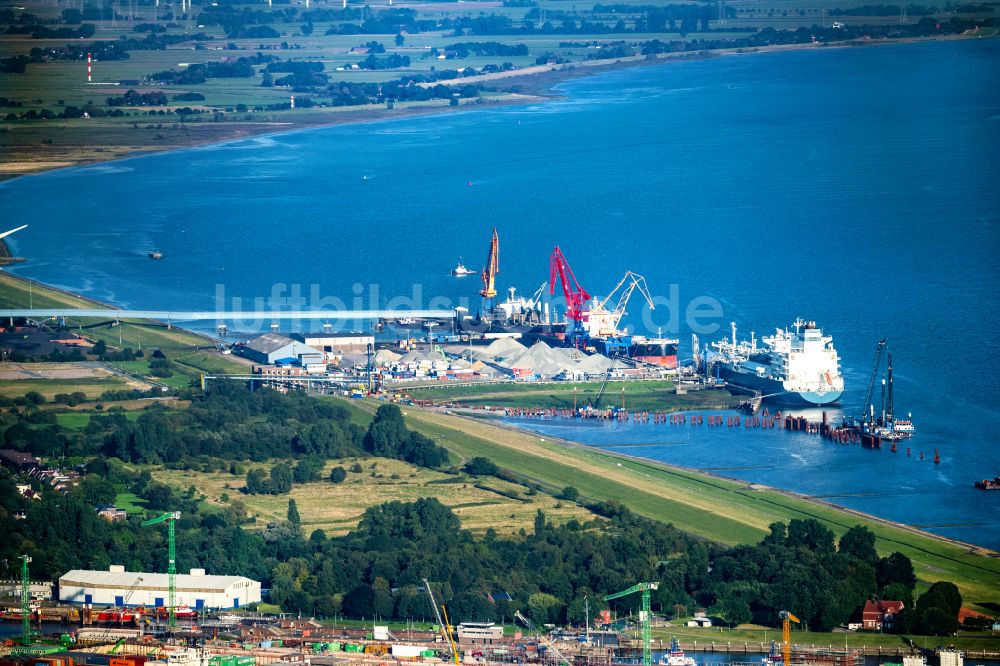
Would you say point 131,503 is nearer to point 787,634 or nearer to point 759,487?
point 759,487

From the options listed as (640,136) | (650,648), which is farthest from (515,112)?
(650,648)

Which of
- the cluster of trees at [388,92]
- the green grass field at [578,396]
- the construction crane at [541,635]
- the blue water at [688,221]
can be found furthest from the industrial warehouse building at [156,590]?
the cluster of trees at [388,92]

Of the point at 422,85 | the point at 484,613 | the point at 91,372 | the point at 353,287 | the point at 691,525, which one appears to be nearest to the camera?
the point at 484,613

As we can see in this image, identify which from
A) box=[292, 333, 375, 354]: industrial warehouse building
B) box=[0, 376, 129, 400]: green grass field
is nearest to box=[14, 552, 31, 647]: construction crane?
box=[0, 376, 129, 400]: green grass field

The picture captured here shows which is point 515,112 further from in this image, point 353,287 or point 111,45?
point 353,287

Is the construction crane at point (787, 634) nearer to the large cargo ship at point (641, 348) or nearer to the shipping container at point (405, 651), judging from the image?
the shipping container at point (405, 651)
